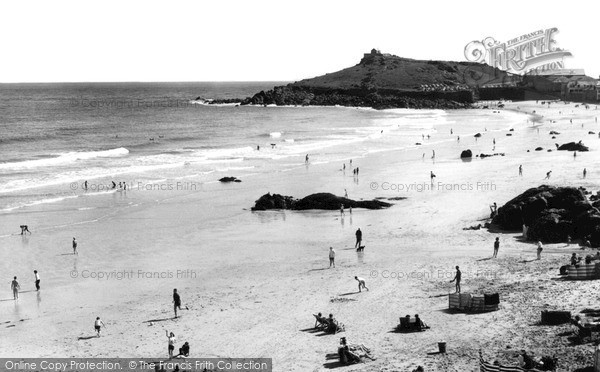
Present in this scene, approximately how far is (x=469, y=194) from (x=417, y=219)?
7770 mm

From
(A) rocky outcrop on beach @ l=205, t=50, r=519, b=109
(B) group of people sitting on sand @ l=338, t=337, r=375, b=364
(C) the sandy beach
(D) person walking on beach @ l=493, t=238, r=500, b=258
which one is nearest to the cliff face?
(A) rocky outcrop on beach @ l=205, t=50, r=519, b=109

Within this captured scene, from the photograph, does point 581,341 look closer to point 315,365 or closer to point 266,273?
point 315,365

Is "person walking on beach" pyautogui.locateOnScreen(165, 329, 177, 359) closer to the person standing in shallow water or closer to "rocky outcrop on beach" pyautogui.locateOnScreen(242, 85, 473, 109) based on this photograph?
the person standing in shallow water

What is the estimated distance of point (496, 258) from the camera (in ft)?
87.9

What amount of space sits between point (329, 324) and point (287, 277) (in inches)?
253

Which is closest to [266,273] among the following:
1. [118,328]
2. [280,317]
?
[280,317]

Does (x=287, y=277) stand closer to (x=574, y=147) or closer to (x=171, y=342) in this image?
(x=171, y=342)

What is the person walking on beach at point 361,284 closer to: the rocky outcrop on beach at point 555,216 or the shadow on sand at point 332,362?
the shadow on sand at point 332,362

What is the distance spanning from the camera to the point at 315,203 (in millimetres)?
39062

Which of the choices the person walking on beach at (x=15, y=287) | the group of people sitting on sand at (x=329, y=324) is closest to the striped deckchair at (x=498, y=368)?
the group of people sitting on sand at (x=329, y=324)

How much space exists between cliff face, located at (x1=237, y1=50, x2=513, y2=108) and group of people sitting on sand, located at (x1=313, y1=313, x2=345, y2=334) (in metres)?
127

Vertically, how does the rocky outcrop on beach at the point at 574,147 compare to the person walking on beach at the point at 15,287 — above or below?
above

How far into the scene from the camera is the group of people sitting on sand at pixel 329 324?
19.8 m

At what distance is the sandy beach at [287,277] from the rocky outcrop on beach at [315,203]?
697 mm
